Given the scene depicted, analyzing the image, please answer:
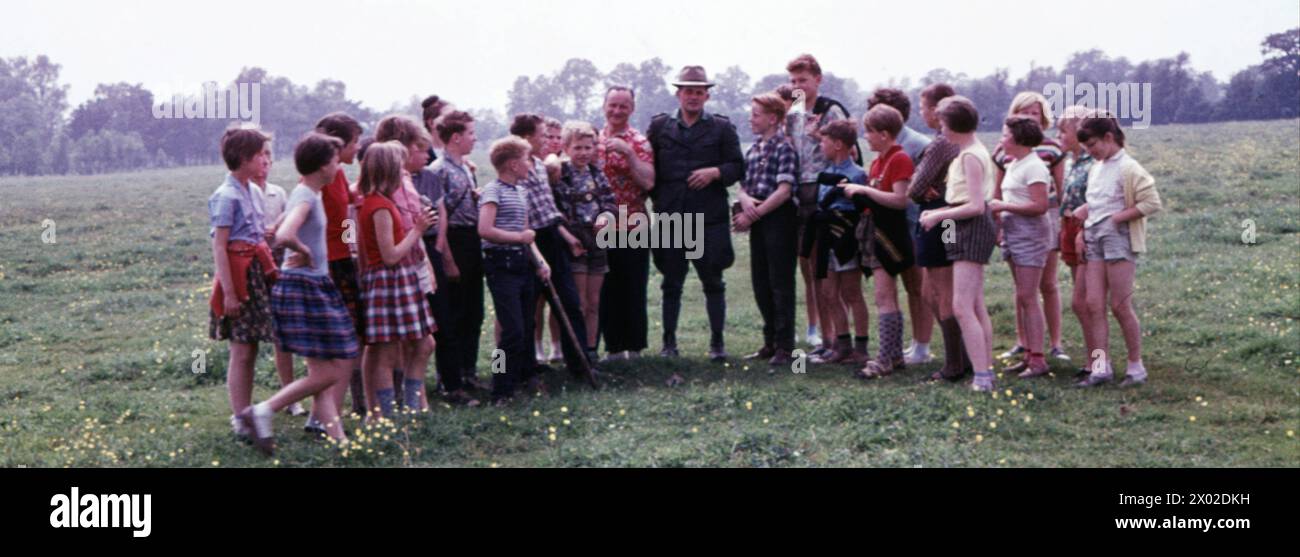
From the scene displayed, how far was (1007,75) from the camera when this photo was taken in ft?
315

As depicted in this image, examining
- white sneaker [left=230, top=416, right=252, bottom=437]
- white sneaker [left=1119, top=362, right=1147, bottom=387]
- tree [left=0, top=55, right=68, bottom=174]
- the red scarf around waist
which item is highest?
tree [left=0, top=55, right=68, bottom=174]

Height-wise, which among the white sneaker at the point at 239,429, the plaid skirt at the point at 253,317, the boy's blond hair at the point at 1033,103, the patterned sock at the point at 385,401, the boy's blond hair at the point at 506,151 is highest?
the boy's blond hair at the point at 1033,103

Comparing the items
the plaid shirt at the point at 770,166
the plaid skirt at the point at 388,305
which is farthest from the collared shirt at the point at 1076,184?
the plaid skirt at the point at 388,305

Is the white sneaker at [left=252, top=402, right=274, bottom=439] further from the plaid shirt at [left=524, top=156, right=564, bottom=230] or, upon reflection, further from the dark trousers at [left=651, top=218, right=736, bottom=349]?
the dark trousers at [left=651, top=218, right=736, bottom=349]

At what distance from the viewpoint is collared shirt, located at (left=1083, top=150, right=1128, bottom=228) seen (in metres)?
8.16

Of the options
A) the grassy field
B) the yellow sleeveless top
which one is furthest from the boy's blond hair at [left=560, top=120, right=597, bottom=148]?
the yellow sleeveless top

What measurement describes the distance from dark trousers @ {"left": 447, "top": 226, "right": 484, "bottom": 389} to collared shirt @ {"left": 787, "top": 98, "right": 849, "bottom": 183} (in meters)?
2.78

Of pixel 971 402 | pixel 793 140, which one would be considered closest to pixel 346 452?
pixel 971 402

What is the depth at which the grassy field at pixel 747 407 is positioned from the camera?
263 inches

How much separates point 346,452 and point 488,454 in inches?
33.2

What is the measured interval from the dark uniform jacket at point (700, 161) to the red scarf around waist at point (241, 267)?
11.5ft

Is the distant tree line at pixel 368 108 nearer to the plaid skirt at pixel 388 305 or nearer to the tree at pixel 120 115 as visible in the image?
the tree at pixel 120 115

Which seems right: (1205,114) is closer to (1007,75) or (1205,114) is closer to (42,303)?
(1007,75)

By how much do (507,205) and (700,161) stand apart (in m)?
2.00
